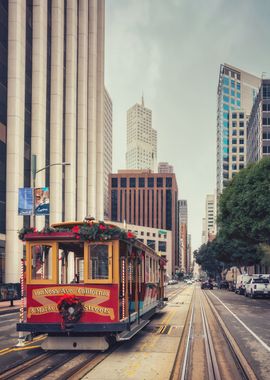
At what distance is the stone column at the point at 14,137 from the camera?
46281mm

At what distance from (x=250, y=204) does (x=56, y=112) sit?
88.6 feet

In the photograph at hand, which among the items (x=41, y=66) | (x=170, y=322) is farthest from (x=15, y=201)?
(x=170, y=322)

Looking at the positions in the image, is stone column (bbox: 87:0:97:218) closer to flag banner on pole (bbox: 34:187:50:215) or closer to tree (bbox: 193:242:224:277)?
flag banner on pole (bbox: 34:187:50:215)

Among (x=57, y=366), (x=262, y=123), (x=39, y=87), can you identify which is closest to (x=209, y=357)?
(x=57, y=366)

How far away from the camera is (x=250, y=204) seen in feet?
142

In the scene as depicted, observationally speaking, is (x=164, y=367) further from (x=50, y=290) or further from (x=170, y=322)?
(x=170, y=322)

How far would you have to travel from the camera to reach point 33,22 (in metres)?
53.8

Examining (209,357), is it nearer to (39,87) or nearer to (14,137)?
(14,137)

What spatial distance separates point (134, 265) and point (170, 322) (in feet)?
26.2

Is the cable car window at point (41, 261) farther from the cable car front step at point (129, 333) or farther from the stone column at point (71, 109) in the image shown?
the stone column at point (71, 109)

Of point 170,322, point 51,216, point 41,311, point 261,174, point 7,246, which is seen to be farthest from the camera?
point 51,216

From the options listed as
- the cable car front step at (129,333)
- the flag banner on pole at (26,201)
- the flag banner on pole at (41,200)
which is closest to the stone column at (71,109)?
the flag banner on pole at (41,200)

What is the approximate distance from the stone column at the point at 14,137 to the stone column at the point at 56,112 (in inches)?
386

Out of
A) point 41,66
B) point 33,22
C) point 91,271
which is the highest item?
point 33,22
